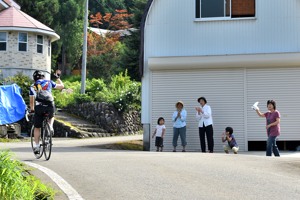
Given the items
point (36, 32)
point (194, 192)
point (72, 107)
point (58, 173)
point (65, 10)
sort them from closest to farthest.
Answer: point (194, 192) → point (58, 173) → point (72, 107) → point (36, 32) → point (65, 10)

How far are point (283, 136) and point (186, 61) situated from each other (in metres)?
3.90

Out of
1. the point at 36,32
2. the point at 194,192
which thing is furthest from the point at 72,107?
the point at 194,192

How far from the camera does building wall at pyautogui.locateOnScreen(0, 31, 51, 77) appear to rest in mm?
36594

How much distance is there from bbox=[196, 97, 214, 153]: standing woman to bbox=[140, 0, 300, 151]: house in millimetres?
1811

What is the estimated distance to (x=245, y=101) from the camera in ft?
64.1

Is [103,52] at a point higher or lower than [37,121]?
higher

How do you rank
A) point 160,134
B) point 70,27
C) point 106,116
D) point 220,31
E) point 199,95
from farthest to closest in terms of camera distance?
1. point 70,27
2. point 106,116
3. point 220,31
4. point 199,95
5. point 160,134

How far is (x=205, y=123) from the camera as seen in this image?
17.7m

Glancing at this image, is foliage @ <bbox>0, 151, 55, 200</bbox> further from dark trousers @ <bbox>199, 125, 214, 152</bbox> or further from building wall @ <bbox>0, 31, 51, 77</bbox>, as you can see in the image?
building wall @ <bbox>0, 31, 51, 77</bbox>

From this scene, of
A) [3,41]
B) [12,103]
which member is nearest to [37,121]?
[12,103]

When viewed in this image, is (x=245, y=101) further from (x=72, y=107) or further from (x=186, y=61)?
(x=72, y=107)

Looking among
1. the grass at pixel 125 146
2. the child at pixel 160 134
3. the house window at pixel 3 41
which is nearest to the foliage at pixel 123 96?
the grass at pixel 125 146

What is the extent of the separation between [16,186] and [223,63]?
12931 mm

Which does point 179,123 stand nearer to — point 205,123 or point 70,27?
point 205,123
